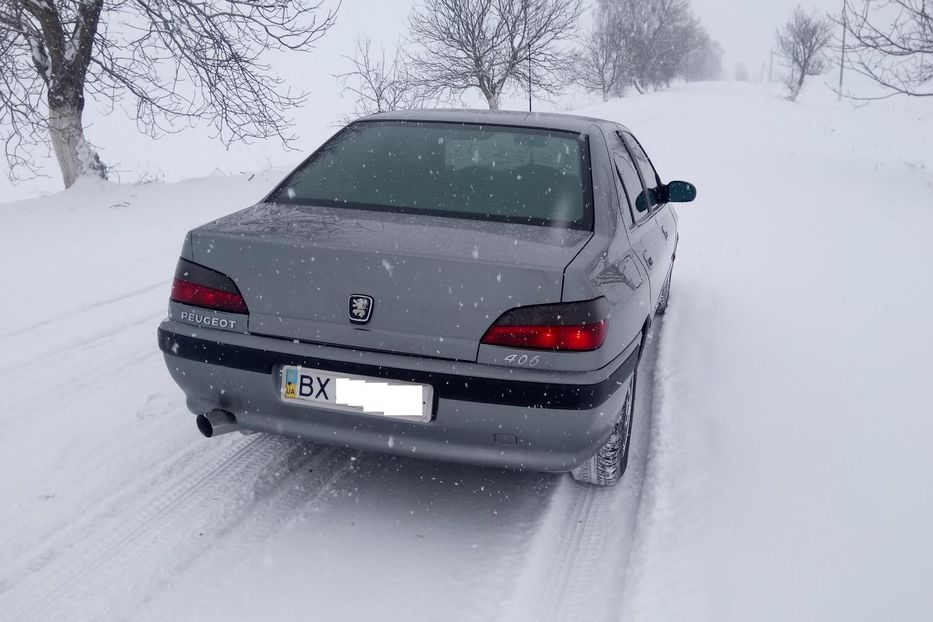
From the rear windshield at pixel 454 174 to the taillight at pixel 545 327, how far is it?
58 centimetres

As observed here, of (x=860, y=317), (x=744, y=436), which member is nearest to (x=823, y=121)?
(x=860, y=317)

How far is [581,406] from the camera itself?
2480 millimetres

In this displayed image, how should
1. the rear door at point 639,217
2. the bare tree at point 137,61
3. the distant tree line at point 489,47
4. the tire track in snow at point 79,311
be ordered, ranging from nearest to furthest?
the rear door at point 639,217, the tire track in snow at point 79,311, the bare tree at point 137,61, the distant tree line at point 489,47

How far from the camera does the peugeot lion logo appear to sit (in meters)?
2.50

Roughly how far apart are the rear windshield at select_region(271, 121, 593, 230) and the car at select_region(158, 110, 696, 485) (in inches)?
0.9

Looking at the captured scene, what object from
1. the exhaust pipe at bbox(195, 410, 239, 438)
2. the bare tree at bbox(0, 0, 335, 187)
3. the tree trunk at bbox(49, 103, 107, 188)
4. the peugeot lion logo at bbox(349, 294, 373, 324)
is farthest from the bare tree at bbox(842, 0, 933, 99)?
the exhaust pipe at bbox(195, 410, 239, 438)

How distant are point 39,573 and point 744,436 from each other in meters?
3.12

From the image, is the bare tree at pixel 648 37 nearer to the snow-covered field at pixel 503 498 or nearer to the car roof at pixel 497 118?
the snow-covered field at pixel 503 498

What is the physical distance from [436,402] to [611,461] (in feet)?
3.22

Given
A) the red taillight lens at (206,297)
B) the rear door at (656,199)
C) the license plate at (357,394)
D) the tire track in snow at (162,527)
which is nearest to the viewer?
the tire track in snow at (162,527)

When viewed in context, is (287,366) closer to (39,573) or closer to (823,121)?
(39,573)

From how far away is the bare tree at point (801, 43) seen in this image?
51.8 m

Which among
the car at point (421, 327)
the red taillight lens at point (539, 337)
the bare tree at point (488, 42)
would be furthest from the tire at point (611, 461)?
the bare tree at point (488, 42)

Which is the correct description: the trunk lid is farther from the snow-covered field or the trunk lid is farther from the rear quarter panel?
the snow-covered field
